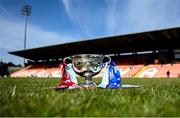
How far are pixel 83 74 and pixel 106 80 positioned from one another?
1.79ft

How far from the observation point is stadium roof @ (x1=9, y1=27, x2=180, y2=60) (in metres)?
42.9

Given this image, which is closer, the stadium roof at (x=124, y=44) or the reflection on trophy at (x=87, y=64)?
the reflection on trophy at (x=87, y=64)

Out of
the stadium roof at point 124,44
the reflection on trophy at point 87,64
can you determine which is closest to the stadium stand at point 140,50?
the stadium roof at point 124,44

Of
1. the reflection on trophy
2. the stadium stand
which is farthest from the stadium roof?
the reflection on trophy

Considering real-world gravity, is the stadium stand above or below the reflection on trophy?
above

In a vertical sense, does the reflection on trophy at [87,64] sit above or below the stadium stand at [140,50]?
below

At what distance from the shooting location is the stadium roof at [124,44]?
42.9 meters

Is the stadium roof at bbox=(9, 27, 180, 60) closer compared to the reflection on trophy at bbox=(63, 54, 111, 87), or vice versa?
the reflection on trophy at bbox=(63, 54, 111, 87)

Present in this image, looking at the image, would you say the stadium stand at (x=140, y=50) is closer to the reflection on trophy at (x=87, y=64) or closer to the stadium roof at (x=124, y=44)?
the stadium roof at (x=124, y=44)

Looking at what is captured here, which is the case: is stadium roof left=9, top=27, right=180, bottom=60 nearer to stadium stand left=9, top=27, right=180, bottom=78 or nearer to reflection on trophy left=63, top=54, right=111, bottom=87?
stadium stand left=9, top=27, right=180, bottom=78

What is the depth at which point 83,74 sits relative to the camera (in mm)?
6090

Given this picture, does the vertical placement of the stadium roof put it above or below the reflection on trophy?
above

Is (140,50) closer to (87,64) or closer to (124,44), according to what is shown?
(124,44)

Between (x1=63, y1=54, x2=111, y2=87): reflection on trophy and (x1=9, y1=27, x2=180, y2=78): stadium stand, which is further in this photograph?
(x1=9, y1=27, x2=180, y2=78): stadium stand
